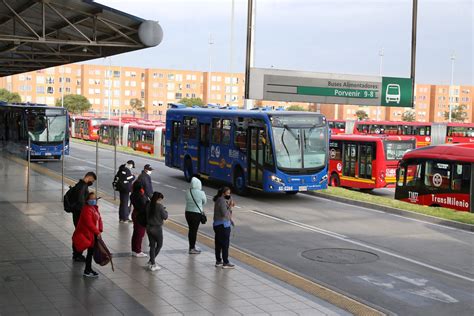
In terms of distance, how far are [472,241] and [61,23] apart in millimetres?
11777

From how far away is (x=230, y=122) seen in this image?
23859 millimetres

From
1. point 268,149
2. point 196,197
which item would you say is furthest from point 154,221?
point 268,149

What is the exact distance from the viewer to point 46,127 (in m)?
36.6

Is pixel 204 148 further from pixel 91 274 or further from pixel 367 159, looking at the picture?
pixel 91 274

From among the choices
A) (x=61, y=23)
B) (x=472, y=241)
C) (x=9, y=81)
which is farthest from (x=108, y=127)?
(x=9, y=81)

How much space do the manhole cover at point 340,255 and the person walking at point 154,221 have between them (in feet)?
11.9

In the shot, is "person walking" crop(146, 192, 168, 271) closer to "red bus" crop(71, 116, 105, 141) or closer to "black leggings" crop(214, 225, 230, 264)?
"black leggings" crop(214, 225, 230, 264)

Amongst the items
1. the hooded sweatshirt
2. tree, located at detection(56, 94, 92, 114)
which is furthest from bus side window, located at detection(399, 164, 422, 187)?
tree, located at detection(56, 94, 92, 114)

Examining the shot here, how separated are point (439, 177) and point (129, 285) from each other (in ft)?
49.2

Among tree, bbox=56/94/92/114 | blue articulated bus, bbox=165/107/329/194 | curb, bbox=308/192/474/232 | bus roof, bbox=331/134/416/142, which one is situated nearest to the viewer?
curb, bbox=308/192/474/232

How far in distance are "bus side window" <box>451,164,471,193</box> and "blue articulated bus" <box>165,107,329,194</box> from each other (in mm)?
4270

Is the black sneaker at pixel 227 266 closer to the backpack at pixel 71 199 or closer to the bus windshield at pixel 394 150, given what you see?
the backpack at pixel 71 199

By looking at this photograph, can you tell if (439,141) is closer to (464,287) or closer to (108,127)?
(108,127)

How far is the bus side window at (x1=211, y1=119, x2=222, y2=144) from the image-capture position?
2460 cm
